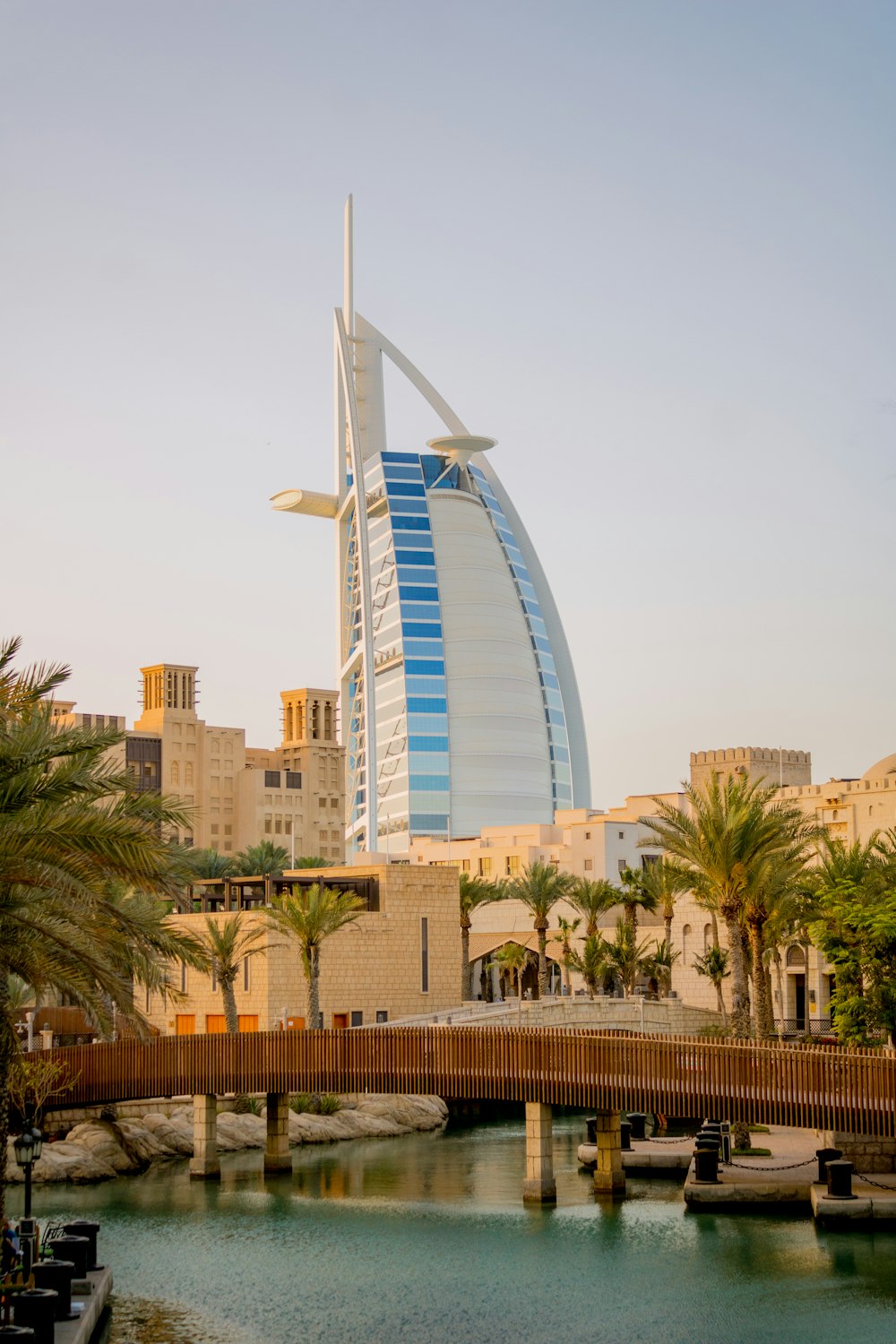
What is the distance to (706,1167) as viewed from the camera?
31656 millimetres

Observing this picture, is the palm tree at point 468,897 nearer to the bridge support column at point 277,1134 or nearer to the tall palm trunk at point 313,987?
the tall palm trunk at point 313,987

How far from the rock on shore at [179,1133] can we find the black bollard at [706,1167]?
1408 cm

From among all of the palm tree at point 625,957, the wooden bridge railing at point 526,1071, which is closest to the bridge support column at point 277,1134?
the wooden bridge railing at point 526,1071

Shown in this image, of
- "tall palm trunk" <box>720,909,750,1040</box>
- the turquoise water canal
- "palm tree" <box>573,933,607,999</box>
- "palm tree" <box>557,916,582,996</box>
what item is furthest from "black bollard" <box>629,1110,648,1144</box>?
"palm tree" <box>557,916,582,996</box>

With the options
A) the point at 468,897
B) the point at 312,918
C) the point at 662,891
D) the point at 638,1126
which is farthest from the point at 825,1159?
the point at 468,897

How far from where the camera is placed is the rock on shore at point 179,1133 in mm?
37938

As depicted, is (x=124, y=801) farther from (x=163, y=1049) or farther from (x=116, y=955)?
(x=163, y=1049)

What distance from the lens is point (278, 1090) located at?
35.7 meters

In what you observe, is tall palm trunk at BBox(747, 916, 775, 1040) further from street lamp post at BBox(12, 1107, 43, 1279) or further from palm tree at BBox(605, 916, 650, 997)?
palm tree at BBox(605, 916, 650, 997)

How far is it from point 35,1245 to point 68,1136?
16.6 m

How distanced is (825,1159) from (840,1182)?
1647 mm

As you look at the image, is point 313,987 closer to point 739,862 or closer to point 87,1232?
point 739,862

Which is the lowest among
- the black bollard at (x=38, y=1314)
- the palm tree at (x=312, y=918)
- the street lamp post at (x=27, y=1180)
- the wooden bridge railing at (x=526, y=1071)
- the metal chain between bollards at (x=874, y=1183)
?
the metal chain between bollards at (x=874, y=1183)

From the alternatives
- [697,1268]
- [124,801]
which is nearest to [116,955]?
[124,801]
